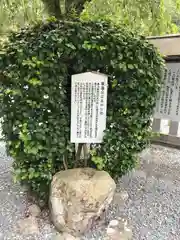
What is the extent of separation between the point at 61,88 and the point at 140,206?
1.57 m

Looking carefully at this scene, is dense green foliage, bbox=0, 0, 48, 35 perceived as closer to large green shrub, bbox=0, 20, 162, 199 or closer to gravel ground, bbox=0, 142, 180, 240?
large green shrub, bbox=0, 20, 162, 199

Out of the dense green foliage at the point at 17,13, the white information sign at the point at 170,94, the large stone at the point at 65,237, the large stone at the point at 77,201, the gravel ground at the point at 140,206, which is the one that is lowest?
the gravel ground at the point at 140,206

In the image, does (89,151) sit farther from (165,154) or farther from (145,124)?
(165,154)

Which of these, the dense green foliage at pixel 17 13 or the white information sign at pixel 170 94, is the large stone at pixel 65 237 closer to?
the white information sign at pixel 170 94

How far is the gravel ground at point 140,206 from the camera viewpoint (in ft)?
7.32

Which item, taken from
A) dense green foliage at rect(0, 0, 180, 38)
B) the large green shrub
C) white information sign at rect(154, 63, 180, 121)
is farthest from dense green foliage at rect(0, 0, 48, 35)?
white information sign at rect(154, 63, 180, 121)

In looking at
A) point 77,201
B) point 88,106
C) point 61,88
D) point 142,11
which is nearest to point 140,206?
point 77,201

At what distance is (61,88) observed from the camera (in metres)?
2.21

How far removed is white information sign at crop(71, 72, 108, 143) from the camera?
229cm

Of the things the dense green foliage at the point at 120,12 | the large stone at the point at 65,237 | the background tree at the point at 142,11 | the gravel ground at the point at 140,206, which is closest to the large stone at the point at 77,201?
the large stone at the point at 65,237

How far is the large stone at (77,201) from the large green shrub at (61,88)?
22cm

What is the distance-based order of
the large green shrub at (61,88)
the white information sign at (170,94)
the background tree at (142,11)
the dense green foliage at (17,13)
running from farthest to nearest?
the background tree at (142,11), the dense green foliage at (17,13), the white information sign at (170,94), the large green shrub at (61,88)

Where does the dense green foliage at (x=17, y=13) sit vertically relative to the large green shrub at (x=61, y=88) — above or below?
above

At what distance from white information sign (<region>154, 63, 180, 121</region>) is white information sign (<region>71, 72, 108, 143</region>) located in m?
1.50
